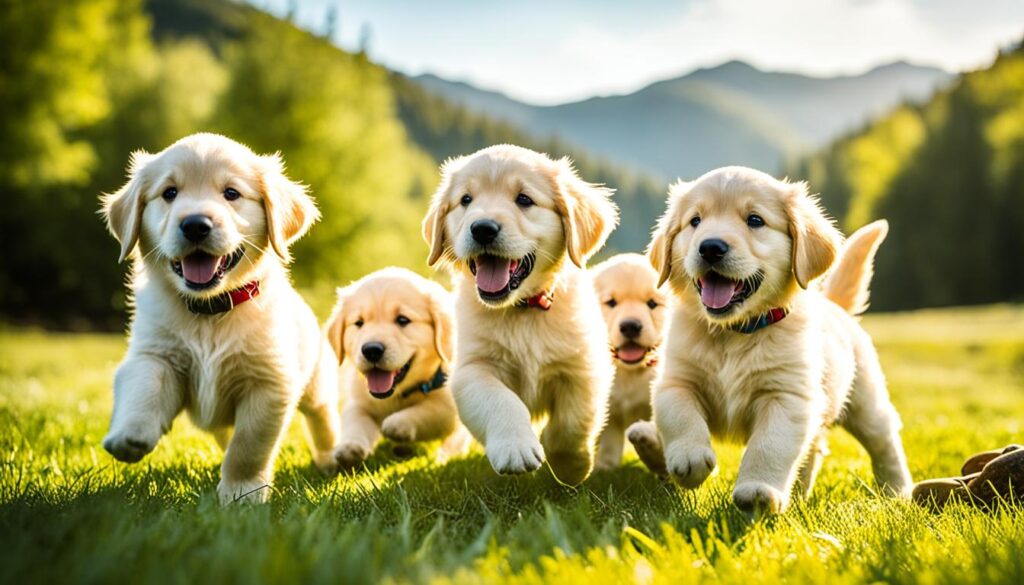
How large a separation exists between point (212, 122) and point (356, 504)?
2227 cm

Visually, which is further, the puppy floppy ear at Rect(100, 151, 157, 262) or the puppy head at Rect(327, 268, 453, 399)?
the puppy head at Rect(327, 268, 453, 399)

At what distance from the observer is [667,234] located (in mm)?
3779

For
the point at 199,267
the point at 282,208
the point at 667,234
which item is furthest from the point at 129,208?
the point at 667,234

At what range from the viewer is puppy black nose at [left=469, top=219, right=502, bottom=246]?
11.6 ft

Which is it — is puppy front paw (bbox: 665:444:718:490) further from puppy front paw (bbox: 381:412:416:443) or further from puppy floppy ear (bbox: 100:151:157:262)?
puppy floppy ear (bbox: 100:151:157:262)

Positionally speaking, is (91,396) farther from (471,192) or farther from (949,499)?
(949,499)

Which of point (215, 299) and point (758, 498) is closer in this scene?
point (758, 498)

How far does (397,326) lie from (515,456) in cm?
209

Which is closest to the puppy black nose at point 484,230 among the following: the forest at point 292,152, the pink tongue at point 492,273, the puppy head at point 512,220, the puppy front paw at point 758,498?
the puppy head at point 512,220

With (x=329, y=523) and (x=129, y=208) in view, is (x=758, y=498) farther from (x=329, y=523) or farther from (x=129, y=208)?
(x=129, y=208)

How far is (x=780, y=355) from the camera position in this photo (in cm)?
346

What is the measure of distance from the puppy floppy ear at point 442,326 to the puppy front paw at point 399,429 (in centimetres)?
63

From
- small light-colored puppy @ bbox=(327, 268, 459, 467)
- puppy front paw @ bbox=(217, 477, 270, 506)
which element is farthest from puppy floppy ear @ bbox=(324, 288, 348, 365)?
puppy front paw @ bbox=(217, 477, 270, 506)

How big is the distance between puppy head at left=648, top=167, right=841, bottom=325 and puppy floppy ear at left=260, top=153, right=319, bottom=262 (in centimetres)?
175
